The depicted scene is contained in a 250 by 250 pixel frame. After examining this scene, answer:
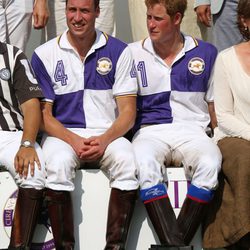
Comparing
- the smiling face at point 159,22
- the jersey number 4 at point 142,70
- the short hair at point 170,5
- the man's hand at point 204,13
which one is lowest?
the jersey number 4 at point 142,70

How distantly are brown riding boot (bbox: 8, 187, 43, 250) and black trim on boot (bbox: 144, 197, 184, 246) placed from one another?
59cm

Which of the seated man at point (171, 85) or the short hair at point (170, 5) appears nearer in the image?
the seated man at point (171, 85)

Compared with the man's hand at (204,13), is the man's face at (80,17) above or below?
above

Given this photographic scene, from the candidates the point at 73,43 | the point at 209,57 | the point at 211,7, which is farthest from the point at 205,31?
the point at 73,43

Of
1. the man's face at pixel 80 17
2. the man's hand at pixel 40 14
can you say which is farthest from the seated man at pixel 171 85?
the man's hand at pixel 40 14

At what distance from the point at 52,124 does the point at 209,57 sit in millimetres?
1029

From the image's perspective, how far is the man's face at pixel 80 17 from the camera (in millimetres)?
5432

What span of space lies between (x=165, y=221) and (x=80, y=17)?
4.21ft

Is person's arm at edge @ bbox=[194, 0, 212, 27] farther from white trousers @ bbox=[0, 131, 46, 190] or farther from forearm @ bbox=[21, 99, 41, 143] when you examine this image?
white trousers @ bbox=[0, 131, 46, 190]

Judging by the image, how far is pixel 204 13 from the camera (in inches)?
242

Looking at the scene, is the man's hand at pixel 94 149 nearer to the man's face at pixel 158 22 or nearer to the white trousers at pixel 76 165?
the white trousers at pixel 76 165

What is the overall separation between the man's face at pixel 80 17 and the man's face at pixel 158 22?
0.35 m

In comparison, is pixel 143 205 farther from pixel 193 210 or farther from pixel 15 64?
pixel 15 64

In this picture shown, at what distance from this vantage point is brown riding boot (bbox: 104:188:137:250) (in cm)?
500
